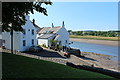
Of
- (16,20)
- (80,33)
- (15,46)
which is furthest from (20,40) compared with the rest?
(80,33)

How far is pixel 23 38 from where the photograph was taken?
31.5 metres

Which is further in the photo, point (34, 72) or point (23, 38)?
point (23, 38)

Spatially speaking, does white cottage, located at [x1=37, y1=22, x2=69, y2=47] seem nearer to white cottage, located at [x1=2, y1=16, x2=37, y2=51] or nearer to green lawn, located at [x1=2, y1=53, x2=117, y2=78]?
white cottage, located at [x1=2, y1=16, x2=37, y2=51]

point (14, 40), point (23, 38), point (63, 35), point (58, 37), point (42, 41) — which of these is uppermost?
point (63, 35)

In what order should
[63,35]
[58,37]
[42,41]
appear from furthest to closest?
→ [63,35], [42,41], [58,37]

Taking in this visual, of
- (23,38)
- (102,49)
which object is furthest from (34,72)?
(102,49)

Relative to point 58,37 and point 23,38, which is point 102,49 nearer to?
point 58,37

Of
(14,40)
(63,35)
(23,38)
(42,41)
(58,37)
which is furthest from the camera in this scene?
(63,35)

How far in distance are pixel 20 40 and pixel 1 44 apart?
6.11 metres

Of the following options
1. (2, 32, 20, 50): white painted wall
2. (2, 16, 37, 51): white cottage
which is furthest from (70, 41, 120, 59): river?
(2, 32, 20, 50): white painted wall

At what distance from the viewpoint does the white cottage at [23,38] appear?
30.6 meters

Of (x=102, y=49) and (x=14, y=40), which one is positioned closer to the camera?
(x=14, y=40)

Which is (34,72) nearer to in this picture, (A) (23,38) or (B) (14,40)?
(A) (23,38)

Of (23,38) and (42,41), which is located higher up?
(23,38)
